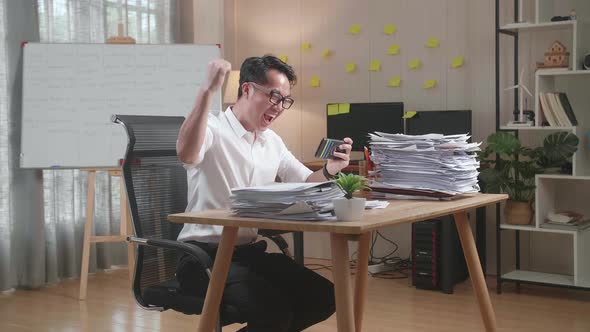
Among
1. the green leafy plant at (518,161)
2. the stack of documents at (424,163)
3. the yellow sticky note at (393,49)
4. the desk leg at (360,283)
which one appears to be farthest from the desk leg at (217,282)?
the yellow sticky note at (393,49)

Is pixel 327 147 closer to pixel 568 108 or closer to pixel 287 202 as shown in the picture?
pixel 287 202

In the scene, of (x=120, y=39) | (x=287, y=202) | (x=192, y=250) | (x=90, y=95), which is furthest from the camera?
(x=120, y=39)

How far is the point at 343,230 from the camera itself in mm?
1616

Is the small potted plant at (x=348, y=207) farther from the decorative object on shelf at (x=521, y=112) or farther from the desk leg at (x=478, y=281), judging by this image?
the decorative object on shelf at (x=521, y=112)

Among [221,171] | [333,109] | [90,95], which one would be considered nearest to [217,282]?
[221,171]

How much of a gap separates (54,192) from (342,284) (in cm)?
338

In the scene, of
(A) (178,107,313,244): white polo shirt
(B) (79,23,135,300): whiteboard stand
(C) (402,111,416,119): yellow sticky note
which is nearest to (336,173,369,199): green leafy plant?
(A) (178,107,313,244): white polo shirt

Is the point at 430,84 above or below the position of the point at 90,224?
above

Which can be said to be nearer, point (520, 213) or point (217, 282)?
point (217, 282)

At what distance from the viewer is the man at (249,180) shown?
6.87 ft

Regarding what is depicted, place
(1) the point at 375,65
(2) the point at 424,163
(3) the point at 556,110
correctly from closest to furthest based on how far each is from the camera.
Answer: (2) the point at 424,163
(3) the point at 556,110
(1) the point at 375,65

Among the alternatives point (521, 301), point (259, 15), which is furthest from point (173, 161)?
point (259, 15)

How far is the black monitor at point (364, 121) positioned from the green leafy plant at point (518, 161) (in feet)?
2.24

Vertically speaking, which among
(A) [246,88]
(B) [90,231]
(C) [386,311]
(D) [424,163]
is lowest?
(C) [386,311]
